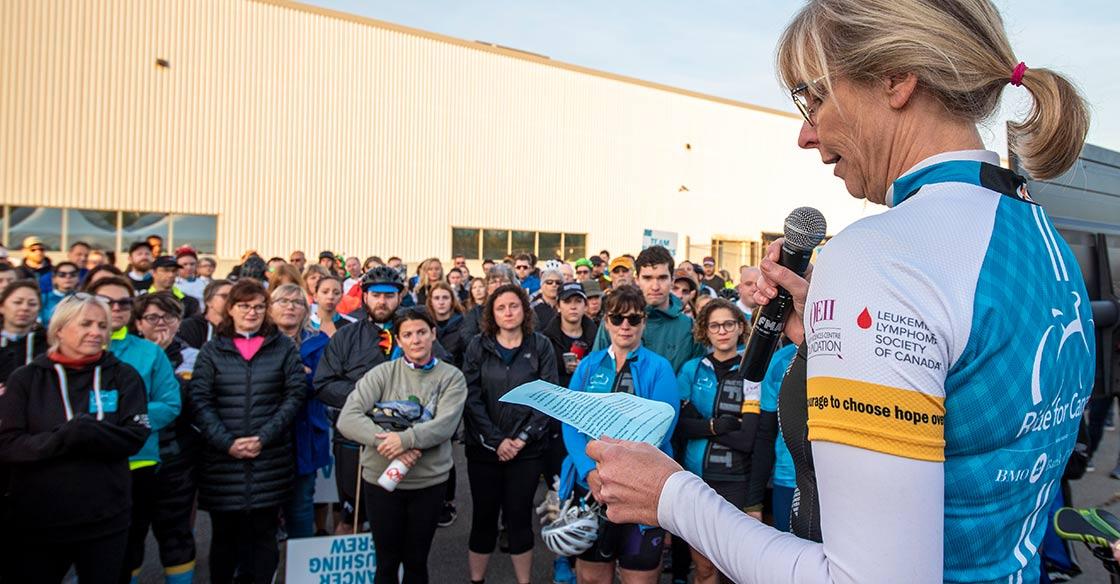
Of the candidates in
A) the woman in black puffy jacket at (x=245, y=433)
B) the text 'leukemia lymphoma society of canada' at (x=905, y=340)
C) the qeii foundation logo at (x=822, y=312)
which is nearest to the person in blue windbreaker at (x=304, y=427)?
the woman in black puffy jacket at (x=245, y=433)

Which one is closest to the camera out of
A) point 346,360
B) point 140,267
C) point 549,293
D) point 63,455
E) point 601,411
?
point 601,411

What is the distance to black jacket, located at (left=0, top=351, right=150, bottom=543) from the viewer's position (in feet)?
11.6

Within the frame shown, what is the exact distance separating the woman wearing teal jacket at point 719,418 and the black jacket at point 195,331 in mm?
4145

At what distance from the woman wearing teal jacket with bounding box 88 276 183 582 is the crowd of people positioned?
0.01 m

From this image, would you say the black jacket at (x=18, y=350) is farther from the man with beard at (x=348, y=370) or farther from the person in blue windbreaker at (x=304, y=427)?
the man with beard at (x=348, y=370)

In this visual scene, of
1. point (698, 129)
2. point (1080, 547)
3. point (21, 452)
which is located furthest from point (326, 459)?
point (698, 129)

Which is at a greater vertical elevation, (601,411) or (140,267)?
(140,267)

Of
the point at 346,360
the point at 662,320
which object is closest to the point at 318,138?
the point at 346,360

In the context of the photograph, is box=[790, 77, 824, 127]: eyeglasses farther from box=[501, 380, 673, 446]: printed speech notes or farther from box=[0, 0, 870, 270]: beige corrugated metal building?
box=[0, 0, 870, 270]: beige corrugated metal building

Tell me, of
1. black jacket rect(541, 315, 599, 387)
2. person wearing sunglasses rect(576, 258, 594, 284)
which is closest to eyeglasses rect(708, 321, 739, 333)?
black jacket rect(541, 315, 599, 387)

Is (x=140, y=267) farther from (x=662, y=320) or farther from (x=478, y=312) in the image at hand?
(x=662, y=320)

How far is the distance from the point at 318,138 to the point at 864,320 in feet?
64.4

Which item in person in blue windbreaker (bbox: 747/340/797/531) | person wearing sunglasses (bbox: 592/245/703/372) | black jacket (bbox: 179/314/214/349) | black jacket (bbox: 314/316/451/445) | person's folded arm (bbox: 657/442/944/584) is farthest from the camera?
black jacket (bbox: 179/314/214/349)

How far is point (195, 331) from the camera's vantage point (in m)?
5.93
